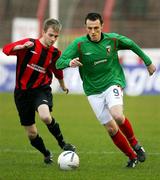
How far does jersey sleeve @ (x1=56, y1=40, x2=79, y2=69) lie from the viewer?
9.10 m

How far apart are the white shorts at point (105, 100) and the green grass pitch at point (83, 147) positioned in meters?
0.69

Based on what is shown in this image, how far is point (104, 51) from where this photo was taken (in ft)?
30.8

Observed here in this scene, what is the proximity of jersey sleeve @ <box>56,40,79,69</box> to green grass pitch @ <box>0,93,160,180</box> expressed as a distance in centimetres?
140

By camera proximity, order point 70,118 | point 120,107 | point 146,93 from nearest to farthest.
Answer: point 120,107 → point 70,118 → point 146,93

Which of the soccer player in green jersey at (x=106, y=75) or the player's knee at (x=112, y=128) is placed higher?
the soccer player in green jersey at (x=106, y=75)

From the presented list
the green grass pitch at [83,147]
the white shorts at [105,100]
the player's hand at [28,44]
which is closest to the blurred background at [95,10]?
the green grass pitch at [83,147]

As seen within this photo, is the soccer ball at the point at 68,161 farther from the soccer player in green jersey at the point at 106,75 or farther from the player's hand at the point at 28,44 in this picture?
the player's hand at the point at 28,44

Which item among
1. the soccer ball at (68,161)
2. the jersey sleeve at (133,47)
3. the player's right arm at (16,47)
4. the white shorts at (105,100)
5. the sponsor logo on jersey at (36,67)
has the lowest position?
the soccer ball at (68,161)

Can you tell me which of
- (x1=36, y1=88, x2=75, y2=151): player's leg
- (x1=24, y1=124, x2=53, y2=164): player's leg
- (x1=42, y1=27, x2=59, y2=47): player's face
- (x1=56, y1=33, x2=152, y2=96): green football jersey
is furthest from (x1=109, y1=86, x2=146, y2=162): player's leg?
(x1=24, y1=124, x2=53, y2=164): player's leg

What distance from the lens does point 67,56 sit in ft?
30.1

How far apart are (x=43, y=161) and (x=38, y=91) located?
1055 millimetres

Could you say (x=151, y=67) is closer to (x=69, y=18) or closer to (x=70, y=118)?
(x=70, y=118)

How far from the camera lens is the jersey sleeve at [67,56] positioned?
910 cm

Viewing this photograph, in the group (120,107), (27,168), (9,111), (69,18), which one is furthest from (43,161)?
(69,18)
